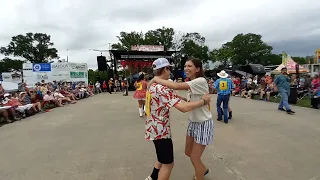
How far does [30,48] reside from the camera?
69.1 meters

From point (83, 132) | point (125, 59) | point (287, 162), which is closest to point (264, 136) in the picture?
point (287, 162)

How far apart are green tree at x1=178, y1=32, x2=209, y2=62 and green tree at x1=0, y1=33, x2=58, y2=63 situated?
4270 cm

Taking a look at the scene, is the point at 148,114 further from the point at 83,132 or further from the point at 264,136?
the point at 83,132

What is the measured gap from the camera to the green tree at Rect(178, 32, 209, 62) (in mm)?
49625

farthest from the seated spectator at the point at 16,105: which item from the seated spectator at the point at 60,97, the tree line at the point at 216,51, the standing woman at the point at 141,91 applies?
the tree line at the point at 216,51

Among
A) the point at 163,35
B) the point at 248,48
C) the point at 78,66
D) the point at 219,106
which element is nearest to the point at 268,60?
the point at 248,48

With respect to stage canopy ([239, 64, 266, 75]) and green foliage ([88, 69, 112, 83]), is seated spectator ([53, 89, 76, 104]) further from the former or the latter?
stage canopy ([239, 64, 266, 75])

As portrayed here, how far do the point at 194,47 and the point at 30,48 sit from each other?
1894 inches

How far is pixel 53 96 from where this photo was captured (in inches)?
537

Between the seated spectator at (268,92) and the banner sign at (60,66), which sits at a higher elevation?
the banner sign at (60,66)

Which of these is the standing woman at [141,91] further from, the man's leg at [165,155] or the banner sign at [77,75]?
the banner sign at [77,75]

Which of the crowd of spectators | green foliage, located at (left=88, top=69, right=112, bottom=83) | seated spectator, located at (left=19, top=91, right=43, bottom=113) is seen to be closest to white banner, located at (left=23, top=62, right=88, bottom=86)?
green foliage, located at (left=88, top=69, right=112, bottom=83)

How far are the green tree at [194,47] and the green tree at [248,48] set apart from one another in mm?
16576

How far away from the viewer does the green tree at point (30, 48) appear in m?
68.8
